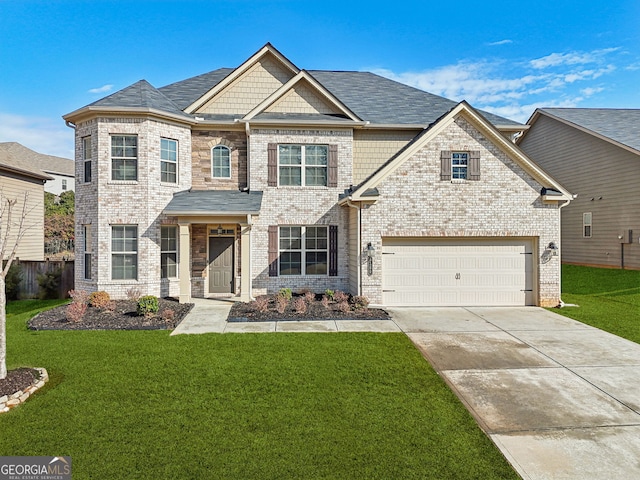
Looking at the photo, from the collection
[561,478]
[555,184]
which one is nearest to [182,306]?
[561,478]

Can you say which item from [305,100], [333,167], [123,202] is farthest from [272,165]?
[123,202]

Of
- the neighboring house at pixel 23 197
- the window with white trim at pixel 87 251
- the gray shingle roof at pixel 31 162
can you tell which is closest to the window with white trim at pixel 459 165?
the window with white trim at pixel 87 251

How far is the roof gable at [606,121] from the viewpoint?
1858cm

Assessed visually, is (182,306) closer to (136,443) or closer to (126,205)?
(126,205)

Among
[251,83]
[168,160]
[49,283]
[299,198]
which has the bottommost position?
[49,283]

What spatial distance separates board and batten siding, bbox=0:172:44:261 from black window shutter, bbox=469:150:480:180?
741 inches

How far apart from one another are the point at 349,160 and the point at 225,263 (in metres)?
5.88

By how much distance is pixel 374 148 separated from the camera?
47.3 ft

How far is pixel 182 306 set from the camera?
1162 centimetres

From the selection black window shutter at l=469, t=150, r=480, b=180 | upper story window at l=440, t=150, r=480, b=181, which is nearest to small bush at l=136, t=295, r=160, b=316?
upper story window at l=440, t=150, r=480, b=181

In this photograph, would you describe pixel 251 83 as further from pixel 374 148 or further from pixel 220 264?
pixel 220 264

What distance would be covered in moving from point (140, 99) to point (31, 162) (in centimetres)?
2462

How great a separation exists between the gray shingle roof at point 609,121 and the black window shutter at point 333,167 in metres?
14.6

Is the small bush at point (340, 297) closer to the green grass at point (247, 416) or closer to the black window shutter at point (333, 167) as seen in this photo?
the green grass at point (247, 416)
